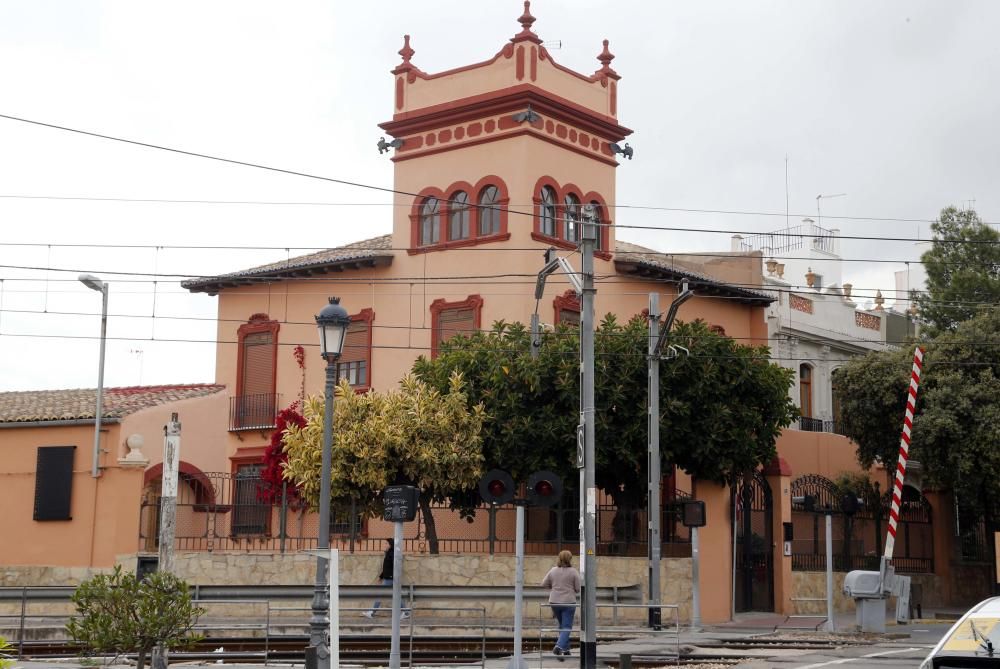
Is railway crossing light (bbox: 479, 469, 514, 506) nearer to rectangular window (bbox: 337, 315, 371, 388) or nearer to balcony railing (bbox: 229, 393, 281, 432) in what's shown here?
rectangular window (bbox: 337, 315, 371, 388)

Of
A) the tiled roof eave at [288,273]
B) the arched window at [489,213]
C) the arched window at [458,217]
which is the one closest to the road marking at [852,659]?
the arched window at [489,213]

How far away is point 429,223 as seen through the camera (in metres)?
33.8

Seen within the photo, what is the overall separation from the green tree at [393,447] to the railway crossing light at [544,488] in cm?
985

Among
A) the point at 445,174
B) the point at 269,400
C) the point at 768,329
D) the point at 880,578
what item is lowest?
the point at 880,578

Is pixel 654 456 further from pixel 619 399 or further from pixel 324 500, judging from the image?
pixel 324 500

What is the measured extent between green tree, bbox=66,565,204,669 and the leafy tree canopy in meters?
23.9

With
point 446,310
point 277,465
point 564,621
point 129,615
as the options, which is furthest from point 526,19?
point 129,615

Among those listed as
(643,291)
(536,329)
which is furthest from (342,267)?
(536,329)

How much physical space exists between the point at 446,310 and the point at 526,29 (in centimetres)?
716

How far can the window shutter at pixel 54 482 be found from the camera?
28688 millimetres

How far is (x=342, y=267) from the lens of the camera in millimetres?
34625

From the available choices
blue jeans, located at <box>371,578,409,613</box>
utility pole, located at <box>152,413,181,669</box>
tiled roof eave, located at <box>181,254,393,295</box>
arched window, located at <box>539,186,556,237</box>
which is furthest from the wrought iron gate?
utility pole, located at <box>152,413,181,669</box>

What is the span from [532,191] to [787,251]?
78.7ft

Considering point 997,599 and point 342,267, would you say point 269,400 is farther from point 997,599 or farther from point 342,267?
point 997,599
